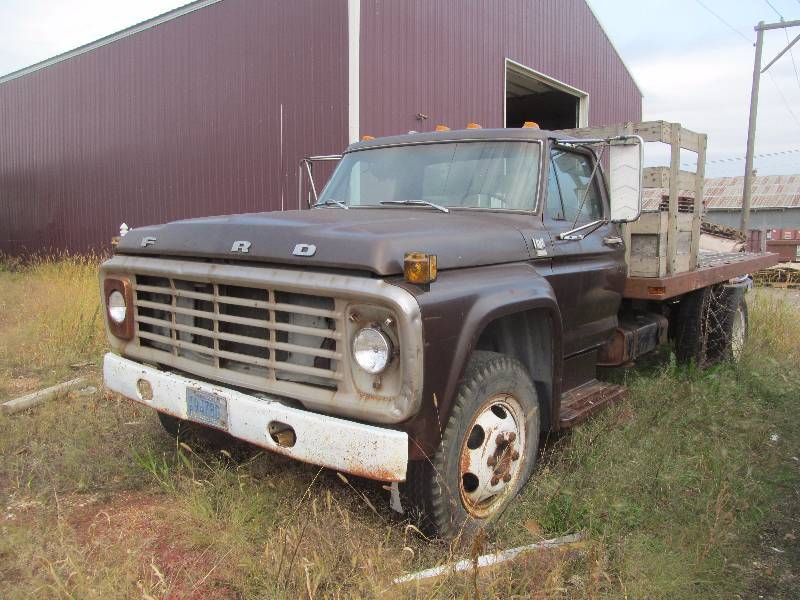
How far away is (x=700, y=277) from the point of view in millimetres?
5246

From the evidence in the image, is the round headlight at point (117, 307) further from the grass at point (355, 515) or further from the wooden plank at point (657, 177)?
the wooden plank at point (657, 177)

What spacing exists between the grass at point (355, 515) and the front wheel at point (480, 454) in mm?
117

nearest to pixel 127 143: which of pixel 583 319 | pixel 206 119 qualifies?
pixel 206 119

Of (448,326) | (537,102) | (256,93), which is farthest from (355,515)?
(537,102)

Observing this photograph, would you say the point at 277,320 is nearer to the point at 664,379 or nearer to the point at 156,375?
the point at 156,375

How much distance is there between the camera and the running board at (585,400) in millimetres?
3631

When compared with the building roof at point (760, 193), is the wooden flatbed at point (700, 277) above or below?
below

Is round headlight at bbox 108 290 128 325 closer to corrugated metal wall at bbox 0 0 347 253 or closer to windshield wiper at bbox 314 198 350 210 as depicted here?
windshield wiper at bbox 314 198 350 210

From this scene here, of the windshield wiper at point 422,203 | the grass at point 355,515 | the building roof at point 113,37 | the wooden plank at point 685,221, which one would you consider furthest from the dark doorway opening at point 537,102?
the grass at point 355,515

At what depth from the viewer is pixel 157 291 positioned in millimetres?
3262

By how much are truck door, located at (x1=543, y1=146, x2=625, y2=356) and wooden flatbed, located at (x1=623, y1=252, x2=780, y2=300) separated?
26 cm

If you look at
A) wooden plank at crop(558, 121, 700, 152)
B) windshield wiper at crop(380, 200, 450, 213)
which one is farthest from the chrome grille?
wooden plank at crop(558, 121, 700, 152)

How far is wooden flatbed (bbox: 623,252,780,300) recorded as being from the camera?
460 cm

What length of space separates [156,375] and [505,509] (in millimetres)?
1811
